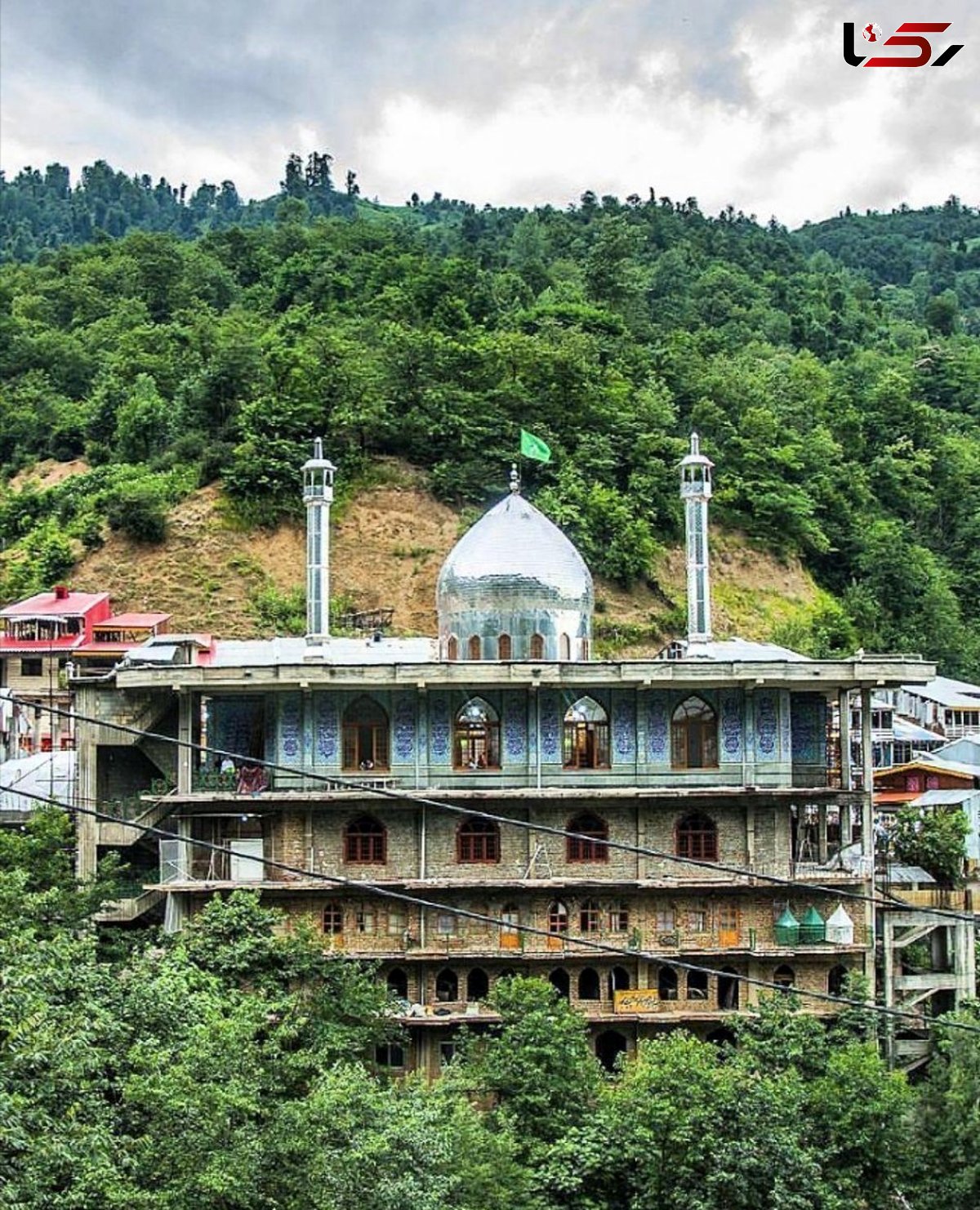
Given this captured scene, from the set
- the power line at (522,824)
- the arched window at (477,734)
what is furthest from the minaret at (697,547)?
the power line at (522,824)

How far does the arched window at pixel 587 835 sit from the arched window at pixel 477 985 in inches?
118

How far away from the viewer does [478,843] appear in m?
36.8

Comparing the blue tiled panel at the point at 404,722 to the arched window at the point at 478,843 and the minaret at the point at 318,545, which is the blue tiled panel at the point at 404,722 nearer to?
the arched window at the point at 478,843

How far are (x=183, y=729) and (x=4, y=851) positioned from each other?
5.07 meters

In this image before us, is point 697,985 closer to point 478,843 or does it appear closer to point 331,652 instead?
point 478,843

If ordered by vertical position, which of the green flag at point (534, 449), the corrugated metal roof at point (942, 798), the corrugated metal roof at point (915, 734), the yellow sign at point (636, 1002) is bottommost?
the yellow sign at point (636, 1002)

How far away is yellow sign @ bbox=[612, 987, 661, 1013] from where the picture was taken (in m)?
36.0

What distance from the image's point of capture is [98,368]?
8562cm

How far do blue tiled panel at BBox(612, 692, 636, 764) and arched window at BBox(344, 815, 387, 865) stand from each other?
203 inches

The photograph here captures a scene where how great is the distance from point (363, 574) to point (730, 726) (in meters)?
31.0

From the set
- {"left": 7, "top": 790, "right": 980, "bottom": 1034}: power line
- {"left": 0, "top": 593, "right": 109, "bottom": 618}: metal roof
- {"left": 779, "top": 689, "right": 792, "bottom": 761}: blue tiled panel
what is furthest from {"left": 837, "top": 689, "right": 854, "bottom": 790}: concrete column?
{"left": 0, "top": 593, "right": 109, "bottom": 618}: metal roof

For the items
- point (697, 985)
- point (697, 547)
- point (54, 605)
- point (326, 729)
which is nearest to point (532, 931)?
point (326, 729)

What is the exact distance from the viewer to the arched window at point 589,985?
121ft

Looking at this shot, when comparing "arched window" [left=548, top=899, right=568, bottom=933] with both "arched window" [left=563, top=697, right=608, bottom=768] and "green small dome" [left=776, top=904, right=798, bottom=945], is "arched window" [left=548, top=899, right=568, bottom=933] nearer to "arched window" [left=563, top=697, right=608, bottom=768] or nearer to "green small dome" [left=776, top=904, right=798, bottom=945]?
"arched window" [left=563, top=697, right=608, bottom=768]
